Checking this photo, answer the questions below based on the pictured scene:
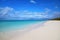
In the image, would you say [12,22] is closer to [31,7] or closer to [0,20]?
[0,20]

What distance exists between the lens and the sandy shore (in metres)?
1.20

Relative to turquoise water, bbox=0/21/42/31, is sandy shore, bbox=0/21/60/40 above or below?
below

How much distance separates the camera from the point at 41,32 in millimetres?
1203

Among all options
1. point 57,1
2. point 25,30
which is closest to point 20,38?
point 25,30

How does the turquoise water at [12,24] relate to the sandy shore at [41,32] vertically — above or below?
above

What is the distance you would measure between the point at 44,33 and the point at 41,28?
0.07 meters

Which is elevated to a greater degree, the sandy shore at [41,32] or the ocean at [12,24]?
the ocean at [12,24]

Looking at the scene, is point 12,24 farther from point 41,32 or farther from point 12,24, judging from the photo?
point 41,32

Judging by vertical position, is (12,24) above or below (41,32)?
above

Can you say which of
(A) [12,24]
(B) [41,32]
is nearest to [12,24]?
(A) [12,24]

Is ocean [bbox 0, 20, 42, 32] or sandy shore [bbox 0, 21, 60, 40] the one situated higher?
ocean [bbox 0, 20, 42, 32]

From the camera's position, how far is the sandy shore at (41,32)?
3.93ft

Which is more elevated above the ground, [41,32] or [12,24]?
→ [12,24]

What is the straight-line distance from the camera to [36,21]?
1187mm
